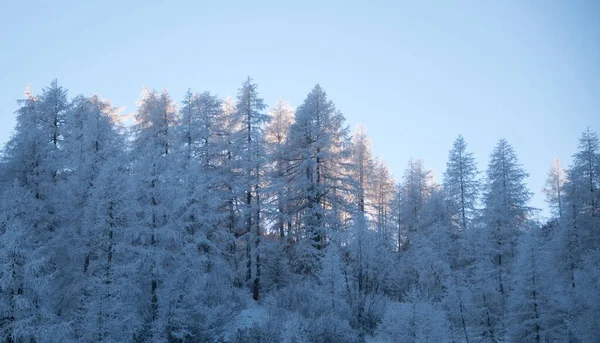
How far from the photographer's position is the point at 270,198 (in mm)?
26469

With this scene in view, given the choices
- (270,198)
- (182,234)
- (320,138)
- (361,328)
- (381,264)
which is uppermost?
(320,138)

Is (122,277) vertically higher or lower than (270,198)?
lower

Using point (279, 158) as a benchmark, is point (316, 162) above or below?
below

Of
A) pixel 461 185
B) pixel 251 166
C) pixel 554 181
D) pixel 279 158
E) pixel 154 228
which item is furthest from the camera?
pixel 554 181

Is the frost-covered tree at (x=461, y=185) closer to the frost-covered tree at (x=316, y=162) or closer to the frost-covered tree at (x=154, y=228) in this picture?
the frost-covered tree at (x=316, y=162)

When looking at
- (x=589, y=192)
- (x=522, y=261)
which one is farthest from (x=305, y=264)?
(x=589, y=192)

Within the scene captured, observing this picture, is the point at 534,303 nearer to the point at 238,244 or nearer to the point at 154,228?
the point at 238,244

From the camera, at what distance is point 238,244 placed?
23.8 metres

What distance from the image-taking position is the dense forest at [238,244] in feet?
44.8

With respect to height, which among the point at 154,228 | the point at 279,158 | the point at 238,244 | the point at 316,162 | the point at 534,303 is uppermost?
the point at 279,158

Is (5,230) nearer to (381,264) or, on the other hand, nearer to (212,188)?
(212,188)

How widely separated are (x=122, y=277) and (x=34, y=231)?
427 cm

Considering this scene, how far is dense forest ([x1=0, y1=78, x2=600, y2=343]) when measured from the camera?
13664 millimetres

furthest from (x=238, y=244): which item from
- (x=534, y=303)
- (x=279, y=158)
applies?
(x=534, y=303)
